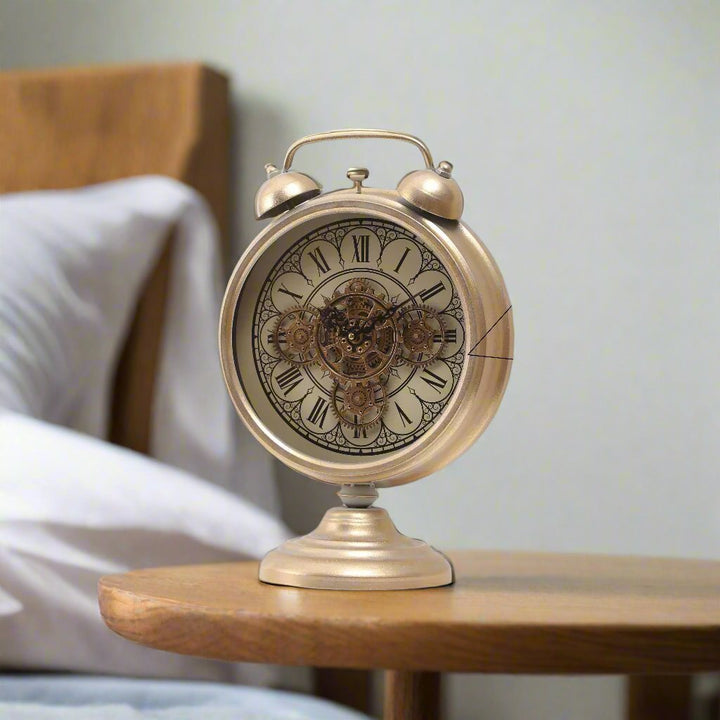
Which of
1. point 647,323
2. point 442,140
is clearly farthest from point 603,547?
point 442,140

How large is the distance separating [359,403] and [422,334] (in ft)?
0.22

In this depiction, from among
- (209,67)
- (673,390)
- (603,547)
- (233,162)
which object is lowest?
(603,547)

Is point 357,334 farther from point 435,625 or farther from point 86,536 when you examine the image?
point 86,536

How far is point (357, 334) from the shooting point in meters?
0.75

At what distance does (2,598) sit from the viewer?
973mm

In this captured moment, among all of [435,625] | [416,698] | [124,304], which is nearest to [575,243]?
[124,304]

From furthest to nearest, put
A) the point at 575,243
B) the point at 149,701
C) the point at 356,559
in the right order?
the point at 575,243, the point at 149,701, the point at 356,559

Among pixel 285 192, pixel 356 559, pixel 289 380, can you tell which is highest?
pixel 285 192

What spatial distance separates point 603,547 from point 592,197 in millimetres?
450

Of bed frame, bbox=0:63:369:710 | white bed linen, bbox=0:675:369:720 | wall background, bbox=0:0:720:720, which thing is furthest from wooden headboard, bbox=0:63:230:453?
white bed linen, bbox=0:675:369:720

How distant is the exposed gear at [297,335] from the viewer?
76cm

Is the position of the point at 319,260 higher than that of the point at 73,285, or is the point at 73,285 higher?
the point at 319,260

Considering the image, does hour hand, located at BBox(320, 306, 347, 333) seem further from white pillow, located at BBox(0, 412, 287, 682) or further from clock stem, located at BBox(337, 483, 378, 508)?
white pillow, located at BBox(0, 412, 287, 682)

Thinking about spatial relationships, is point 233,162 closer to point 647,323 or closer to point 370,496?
point 647,323
